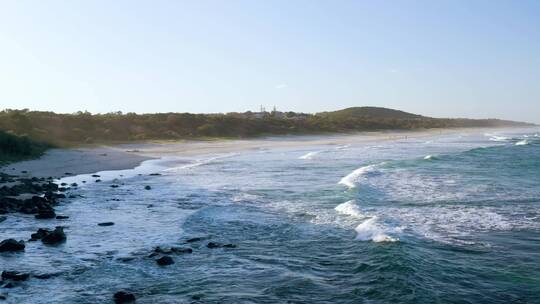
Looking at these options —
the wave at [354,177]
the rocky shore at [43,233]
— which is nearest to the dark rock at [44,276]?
the rocky shore at [43,233]

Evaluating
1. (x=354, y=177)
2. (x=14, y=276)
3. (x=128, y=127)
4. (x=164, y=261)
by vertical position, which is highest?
(x=128, y=127)

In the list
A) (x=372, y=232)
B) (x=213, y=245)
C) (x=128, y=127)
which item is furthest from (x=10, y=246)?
(x=128, y=127)

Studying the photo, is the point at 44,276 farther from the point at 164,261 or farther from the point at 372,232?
the point at 372,232

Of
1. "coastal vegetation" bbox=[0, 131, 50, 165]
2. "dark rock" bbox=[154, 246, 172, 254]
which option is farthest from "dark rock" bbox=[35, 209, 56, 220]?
"coastal vegetation" bbox=[0, 131, 50, 165]

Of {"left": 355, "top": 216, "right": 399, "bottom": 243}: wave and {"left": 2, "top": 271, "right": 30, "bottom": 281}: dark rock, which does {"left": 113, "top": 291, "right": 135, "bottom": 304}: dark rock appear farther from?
{"left": 355, "top": 216, "right": 399, "bottom": 243}: wave

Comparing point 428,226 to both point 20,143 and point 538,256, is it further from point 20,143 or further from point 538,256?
point 20,143

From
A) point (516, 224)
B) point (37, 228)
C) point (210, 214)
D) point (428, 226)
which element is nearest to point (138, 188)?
point (210, 214)

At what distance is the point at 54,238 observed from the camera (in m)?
14.4

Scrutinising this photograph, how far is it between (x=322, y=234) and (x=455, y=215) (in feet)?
18.2

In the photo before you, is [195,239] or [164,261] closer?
[164,261]

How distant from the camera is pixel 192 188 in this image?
27.0 m

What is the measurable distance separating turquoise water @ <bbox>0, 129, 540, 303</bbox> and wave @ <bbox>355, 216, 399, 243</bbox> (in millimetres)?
59

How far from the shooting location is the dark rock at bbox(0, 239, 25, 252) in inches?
520

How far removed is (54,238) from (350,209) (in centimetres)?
1024
